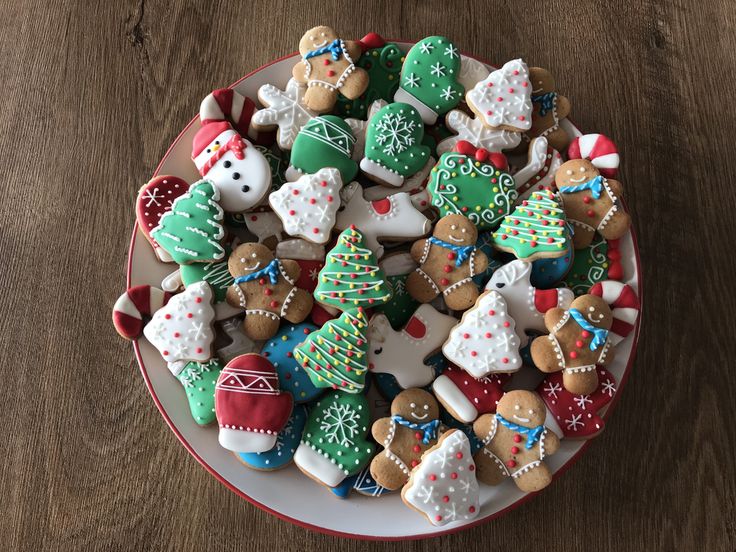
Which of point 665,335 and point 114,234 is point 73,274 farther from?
point 665,335

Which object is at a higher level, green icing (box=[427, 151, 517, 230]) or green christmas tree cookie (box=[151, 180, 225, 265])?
green icing (box=[427, 151, 517, 230])

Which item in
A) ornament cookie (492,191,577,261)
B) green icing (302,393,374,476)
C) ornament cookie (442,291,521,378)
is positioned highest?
ornament cookie (492,191,577,261)

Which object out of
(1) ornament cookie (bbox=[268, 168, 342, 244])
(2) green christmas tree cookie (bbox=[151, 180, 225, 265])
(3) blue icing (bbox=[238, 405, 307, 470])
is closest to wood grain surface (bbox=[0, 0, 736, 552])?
(3) blue icing (bbox=[238, 405, 307, 470])

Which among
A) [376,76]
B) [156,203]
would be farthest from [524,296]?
[156,203]

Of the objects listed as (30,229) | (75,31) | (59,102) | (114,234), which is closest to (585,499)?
(114,234)

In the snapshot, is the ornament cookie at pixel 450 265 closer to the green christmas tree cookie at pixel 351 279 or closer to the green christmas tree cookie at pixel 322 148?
the green christmas tree cookie at pixel 351 279

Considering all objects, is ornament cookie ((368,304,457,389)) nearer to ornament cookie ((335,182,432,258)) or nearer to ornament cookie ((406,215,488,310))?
ornament cookie ((406,215,488,310))

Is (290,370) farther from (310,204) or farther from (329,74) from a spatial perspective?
(329,74)
